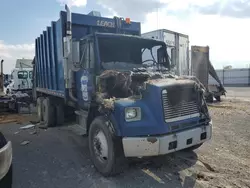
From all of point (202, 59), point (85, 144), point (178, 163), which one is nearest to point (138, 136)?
point (178, 163)

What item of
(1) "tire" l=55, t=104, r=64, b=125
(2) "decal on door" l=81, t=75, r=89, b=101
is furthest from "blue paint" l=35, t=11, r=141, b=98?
(1) "tire" l=55, t=104, r=64, b=125

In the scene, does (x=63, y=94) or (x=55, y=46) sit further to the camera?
(x=55, y=46)

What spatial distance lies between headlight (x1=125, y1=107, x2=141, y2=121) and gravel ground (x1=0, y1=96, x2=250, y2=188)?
3.62 ft

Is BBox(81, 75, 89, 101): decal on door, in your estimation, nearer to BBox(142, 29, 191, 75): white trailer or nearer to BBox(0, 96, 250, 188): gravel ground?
BBox(0, 96, 250, 188): gravel ground

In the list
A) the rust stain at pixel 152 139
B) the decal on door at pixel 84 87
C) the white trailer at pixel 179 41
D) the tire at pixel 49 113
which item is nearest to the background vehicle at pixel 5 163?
the rust stain at pixel 152 139

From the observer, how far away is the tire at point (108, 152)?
4.22m

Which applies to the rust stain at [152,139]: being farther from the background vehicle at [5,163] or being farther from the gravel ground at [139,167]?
the background vehicle at [5,163]

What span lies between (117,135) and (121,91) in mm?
920

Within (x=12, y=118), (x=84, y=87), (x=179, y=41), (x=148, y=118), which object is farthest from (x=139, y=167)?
(x=179, y=41)

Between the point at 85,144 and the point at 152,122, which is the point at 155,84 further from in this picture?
the point at 85,144

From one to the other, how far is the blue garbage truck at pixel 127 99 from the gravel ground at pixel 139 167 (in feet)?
1.19

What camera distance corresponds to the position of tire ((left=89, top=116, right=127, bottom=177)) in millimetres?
4223

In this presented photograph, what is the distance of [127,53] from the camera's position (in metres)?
5.66

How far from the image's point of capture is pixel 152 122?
157 inches
